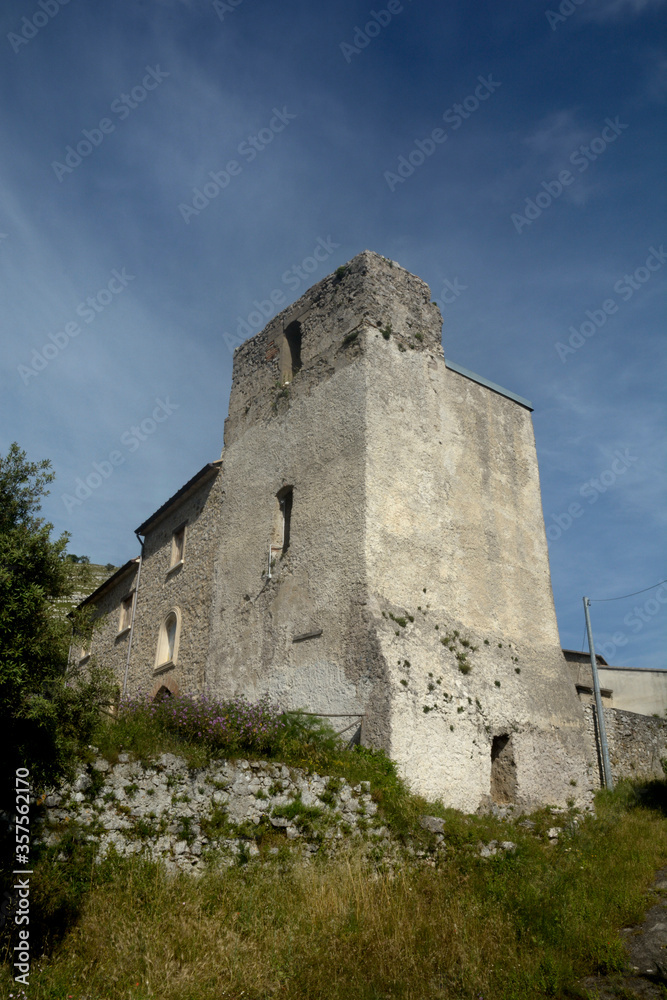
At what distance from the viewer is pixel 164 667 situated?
53.9ft

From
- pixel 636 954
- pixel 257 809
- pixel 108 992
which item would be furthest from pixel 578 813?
pixel 108 992

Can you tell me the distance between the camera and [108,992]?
17.9 ft

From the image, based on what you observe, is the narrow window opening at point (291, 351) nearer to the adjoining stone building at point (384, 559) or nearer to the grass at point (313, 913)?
the adjoining stone building at point (384, 559)

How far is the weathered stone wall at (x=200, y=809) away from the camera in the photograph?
23.1 ft

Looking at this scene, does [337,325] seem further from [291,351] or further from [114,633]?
[114,633]

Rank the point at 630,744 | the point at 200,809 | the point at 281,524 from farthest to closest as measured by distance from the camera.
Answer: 1. the point at 630,744
2. the point at 281,524
3. the point at 200,809

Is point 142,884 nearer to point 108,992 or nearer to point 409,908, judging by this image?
point 108,992

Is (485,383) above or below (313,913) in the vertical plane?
above

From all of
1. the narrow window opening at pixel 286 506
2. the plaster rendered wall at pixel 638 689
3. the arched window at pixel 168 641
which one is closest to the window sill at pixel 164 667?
the arched window at pixel 168 641

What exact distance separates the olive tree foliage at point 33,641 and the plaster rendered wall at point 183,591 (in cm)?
883

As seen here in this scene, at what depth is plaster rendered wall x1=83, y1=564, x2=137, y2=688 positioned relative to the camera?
1952 cm

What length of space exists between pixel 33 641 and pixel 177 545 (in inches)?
504

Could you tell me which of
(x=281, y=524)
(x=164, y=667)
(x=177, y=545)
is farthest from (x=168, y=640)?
(x=281, y=524)

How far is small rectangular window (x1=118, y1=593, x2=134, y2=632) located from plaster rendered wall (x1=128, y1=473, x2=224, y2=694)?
1.19 metres
